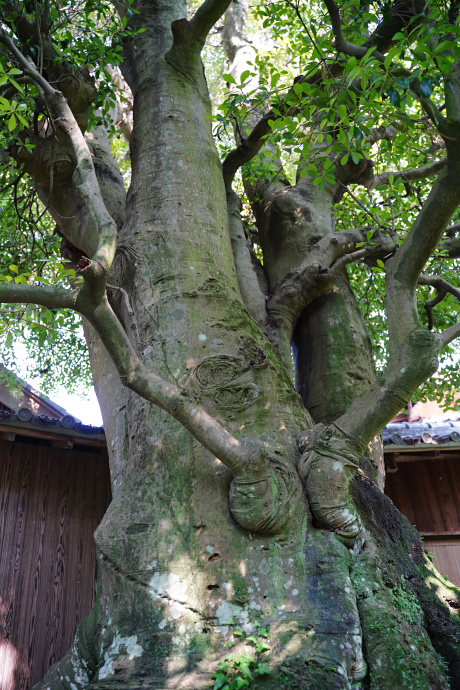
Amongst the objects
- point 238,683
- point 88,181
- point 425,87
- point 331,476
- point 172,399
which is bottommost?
point 238,683

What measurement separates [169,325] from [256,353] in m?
0.53

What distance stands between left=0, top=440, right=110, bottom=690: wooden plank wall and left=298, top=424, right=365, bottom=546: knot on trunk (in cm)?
363

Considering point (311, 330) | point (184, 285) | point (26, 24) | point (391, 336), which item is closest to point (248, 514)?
point (391, 336)

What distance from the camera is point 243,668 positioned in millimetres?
2146

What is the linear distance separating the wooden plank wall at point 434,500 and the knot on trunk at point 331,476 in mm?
3846

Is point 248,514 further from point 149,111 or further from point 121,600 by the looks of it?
point 149,111

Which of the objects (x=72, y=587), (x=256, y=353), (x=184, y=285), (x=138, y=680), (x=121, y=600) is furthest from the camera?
(x=72, y=587)

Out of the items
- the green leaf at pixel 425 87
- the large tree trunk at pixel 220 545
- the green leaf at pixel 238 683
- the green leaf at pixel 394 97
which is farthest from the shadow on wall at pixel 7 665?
the green leaf at pixel 425 87

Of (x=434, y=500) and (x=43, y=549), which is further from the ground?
(x=434, y=500)

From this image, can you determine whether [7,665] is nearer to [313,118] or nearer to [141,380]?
[141,380]

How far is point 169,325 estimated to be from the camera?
10.7ft

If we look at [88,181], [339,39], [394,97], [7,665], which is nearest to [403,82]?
[394,97]

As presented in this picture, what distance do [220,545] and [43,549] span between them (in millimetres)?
3539

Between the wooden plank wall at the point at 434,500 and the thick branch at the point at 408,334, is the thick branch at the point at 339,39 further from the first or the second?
the wooden plank wall at the point at 434,500
